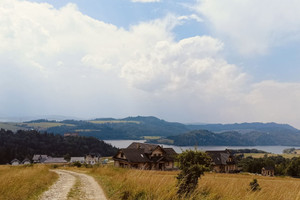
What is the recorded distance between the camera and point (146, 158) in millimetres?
59594

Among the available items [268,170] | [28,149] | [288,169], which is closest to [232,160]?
[268,170]

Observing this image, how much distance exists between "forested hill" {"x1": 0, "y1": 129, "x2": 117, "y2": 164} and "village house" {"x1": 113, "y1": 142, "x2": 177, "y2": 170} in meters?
103

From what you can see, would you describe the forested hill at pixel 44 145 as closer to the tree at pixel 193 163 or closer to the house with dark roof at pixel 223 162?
the house with dark roof at pixel 223 162

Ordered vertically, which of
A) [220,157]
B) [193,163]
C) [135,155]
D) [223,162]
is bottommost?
[223,162]

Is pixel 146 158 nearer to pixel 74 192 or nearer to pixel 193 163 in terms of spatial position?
pixel 74 192

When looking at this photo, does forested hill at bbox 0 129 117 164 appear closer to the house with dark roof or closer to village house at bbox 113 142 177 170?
village house at bbox 113 142 177 170

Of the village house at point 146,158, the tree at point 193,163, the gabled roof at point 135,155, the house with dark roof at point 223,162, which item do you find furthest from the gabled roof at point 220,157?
the tree at point 193,163

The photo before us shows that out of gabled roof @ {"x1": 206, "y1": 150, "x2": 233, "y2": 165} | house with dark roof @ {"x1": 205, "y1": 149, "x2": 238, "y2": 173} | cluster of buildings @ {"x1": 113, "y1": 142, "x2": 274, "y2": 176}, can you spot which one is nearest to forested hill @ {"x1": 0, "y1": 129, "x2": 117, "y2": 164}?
cluster of buildings @ {"x1": 113, "y1": 142, "x2": 274, "y2": 176}

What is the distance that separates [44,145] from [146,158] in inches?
5134

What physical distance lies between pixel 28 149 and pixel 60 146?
2332 centimetres

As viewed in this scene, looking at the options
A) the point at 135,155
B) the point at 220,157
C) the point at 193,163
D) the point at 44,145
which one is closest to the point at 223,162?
the point at 220,157

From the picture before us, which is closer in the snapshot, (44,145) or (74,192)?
(74,192)

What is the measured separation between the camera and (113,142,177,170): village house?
57.4 metres

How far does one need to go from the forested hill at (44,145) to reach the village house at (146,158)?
103 metres
